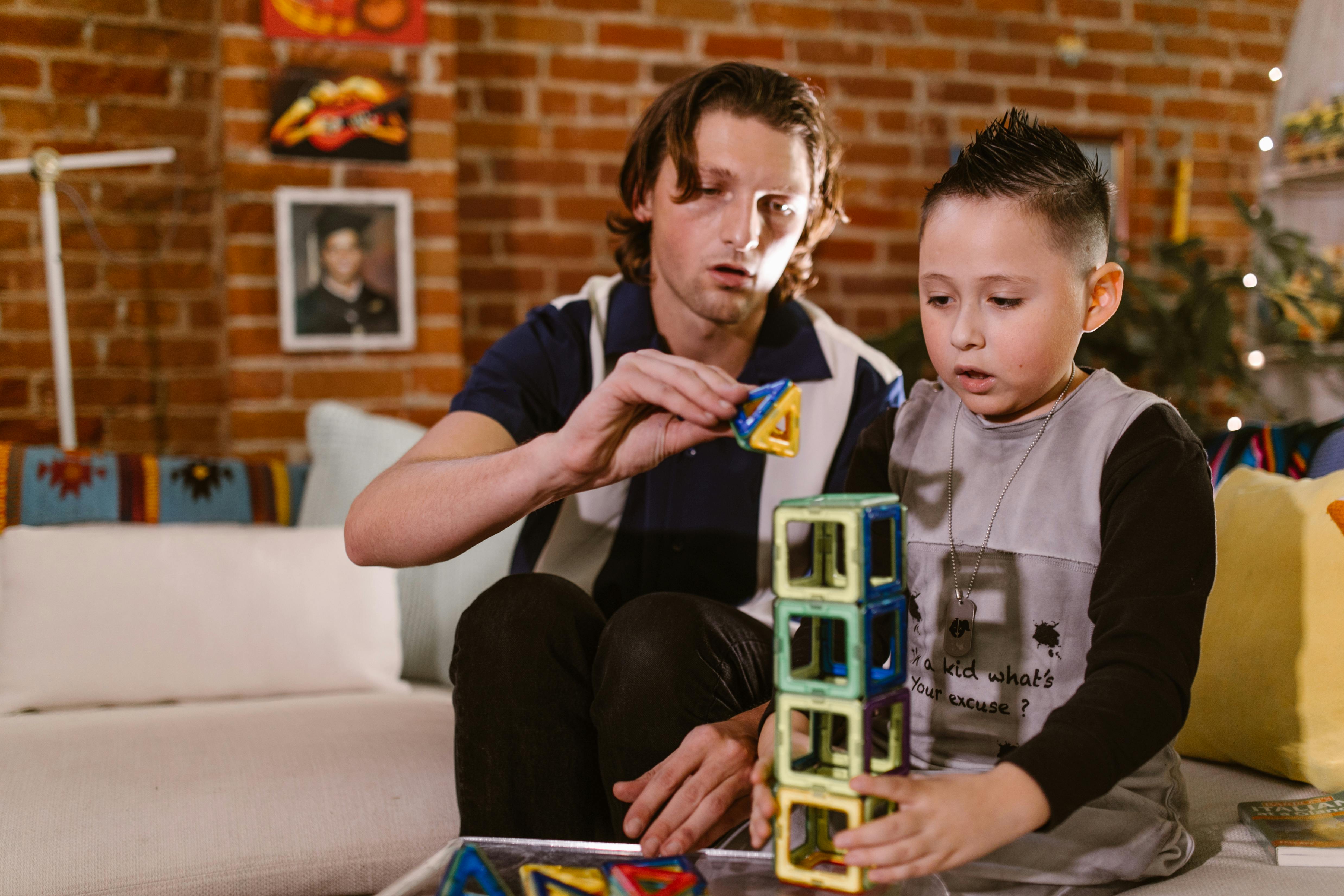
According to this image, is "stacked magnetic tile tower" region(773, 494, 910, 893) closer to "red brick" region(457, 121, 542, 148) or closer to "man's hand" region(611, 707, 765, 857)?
"man's hand" region(611, 707, 765, 857)

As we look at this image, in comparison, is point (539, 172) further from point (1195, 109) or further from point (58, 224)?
point (1195, 109)

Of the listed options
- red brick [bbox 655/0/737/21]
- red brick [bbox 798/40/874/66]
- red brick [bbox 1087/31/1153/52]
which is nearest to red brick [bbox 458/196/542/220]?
red brick [bbox 655/0/737/21]

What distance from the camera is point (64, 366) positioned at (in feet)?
6.52

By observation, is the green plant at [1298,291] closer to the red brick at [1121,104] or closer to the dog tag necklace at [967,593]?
the red brick at [1121,104]

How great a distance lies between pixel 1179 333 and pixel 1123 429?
5.53ft

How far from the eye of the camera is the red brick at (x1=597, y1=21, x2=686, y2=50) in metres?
2.43

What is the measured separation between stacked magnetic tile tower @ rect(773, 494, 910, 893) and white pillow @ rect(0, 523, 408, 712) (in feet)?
3.58

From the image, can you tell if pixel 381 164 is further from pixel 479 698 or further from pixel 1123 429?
pixel 1123 429

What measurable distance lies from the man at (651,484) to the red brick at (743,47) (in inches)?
43.6

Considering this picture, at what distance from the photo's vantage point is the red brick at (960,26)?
2.66 m

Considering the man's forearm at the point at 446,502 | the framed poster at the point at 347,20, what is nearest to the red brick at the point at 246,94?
the framed poster at the point at 347,20

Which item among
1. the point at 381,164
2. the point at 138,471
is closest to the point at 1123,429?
the point at 138,471

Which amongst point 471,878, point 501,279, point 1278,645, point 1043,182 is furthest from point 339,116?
point 1278,645

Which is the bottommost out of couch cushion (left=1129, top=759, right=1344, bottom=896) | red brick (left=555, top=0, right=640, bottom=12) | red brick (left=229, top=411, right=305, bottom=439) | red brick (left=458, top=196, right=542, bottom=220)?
couch cushion (left=1129, top=759, right=1344, bottom=896)
